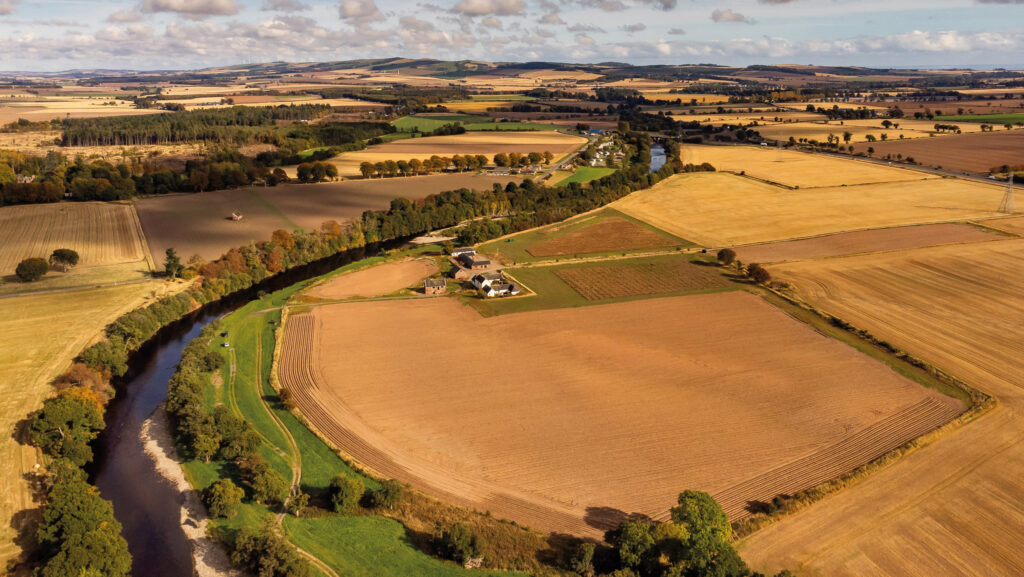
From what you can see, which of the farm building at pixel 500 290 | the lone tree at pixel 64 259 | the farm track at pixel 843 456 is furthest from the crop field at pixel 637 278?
the lone tree at pixel 64 259

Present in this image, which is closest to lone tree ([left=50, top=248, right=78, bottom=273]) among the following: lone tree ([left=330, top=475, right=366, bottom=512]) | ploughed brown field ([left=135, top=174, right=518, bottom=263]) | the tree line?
ploughed brown field ([left=135, top=174, right=518, bottom=263])

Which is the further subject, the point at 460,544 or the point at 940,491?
the point at 940,491

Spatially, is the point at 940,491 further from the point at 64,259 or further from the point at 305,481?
the point at 64,259

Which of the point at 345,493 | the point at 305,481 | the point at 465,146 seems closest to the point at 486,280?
the point at 305,481

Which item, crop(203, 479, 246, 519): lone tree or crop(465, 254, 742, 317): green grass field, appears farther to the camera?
crop(465, 254, 742, 317): green grass field

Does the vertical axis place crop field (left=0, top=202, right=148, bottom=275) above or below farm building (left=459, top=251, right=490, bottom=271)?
above

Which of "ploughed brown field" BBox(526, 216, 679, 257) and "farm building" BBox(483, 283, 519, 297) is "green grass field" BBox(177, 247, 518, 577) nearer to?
"farm building" BBox(483, 283, 519, 297)

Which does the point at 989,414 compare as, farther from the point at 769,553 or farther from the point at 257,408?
the point at 257,408
